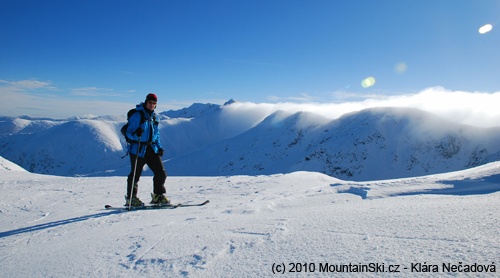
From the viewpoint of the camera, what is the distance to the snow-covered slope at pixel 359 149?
4116 centimetres

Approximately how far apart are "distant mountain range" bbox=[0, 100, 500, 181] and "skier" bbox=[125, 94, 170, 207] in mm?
43411

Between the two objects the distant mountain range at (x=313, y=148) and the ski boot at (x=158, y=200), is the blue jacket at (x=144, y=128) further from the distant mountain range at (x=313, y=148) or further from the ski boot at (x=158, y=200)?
the distant mountain range at (x=313, y=148)

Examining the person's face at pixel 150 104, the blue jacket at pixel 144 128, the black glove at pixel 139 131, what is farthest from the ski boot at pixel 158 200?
the person's face at pixel 150 104

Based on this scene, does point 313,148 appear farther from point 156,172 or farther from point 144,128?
point 144,128

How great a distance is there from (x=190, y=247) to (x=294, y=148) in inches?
2330

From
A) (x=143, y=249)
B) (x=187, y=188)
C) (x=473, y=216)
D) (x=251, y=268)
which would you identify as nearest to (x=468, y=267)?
(x=473, y=216)

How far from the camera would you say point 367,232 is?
221 centimetres

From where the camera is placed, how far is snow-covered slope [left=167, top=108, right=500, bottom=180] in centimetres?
4116

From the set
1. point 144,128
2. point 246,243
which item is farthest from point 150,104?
point 246,243

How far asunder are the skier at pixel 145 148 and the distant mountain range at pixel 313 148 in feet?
142

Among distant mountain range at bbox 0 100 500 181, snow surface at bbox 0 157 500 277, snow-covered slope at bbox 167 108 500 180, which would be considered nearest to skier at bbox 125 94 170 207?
snow surface at bbox 0 157 500 277

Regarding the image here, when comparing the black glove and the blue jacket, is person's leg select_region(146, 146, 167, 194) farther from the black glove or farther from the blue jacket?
the black glove

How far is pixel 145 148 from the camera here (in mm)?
4910

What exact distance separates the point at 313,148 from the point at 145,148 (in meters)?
52.3
